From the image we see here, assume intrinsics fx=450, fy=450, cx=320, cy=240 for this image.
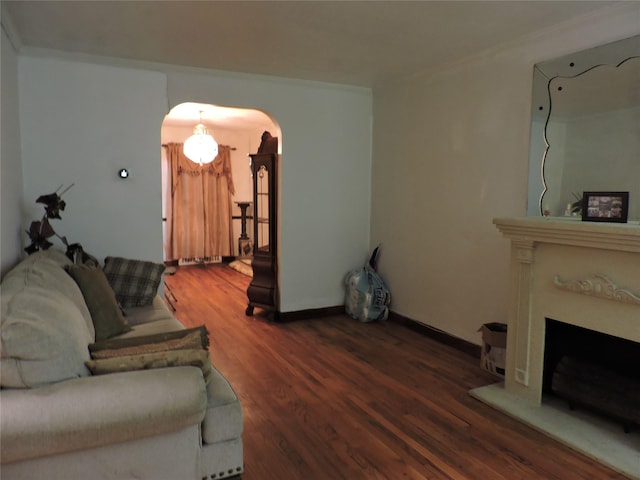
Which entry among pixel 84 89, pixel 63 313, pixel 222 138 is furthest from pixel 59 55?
pixel 222 138

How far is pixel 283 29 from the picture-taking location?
298cm

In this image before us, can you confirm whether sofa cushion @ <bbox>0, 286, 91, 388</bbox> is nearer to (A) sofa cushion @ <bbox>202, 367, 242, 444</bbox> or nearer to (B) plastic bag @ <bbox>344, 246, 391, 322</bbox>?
(A) sofa cushion @ <bbox>202, 367, 242, 444</bbox>

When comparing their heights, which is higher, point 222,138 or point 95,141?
point 222,138

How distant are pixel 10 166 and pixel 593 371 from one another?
3.83 metres

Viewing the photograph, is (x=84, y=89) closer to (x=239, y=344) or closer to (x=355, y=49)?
(x=355, y=49)

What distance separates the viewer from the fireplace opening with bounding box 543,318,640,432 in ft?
7.90

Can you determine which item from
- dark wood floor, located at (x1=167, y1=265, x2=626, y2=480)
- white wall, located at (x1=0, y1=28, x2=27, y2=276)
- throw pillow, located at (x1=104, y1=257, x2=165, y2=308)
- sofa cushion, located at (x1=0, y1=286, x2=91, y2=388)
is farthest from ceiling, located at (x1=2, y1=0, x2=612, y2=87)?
dark wood floor, located at (x1=167, y1=265, x2=626, y2=480)

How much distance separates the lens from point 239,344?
3.89 m

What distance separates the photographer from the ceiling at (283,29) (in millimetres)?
2621

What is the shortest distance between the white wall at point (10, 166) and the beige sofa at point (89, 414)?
114 cm

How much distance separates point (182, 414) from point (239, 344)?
2.31m

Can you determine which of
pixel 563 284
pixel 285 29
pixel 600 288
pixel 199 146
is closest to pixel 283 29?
pixel 285 29

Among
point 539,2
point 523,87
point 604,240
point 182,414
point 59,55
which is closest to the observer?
point 182,414

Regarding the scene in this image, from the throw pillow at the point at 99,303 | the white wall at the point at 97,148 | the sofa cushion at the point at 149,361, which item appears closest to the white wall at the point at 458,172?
the white wall at the point at 97,148
